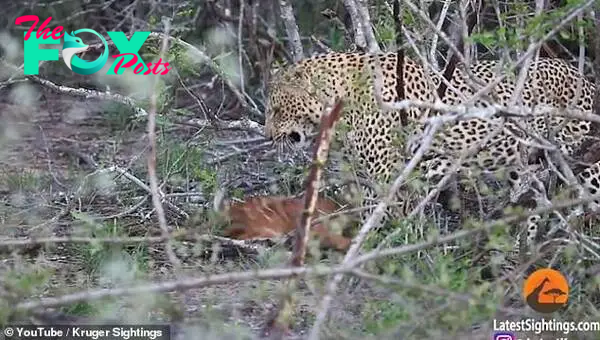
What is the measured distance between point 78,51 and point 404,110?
8.00ft

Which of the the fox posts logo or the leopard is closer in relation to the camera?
the leopard

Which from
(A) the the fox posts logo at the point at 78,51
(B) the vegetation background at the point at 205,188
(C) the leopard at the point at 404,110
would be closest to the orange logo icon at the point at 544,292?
(B) the vegetation background at the point at 205,188

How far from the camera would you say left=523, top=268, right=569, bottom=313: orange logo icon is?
3.89 metres

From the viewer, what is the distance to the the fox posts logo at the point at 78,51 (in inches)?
236

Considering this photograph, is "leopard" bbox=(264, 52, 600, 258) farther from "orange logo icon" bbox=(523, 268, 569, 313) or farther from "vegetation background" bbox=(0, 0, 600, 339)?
"orange logo icon" bbox=(523, 268, 569, 313)

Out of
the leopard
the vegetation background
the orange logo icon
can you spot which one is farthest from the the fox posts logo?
the orange logo icon

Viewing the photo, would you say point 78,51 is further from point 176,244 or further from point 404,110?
point 176,244

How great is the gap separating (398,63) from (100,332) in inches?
74.0

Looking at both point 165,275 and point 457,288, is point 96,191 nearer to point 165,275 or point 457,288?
point 165,275

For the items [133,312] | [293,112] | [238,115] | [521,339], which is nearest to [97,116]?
[238,115]

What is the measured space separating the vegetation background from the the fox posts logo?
88mm

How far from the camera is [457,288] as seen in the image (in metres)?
3.69

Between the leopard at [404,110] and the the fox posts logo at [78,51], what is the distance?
66 centimetres

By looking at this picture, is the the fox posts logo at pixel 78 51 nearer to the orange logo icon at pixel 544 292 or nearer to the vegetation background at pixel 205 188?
the vegetation background at pixel 205 188
